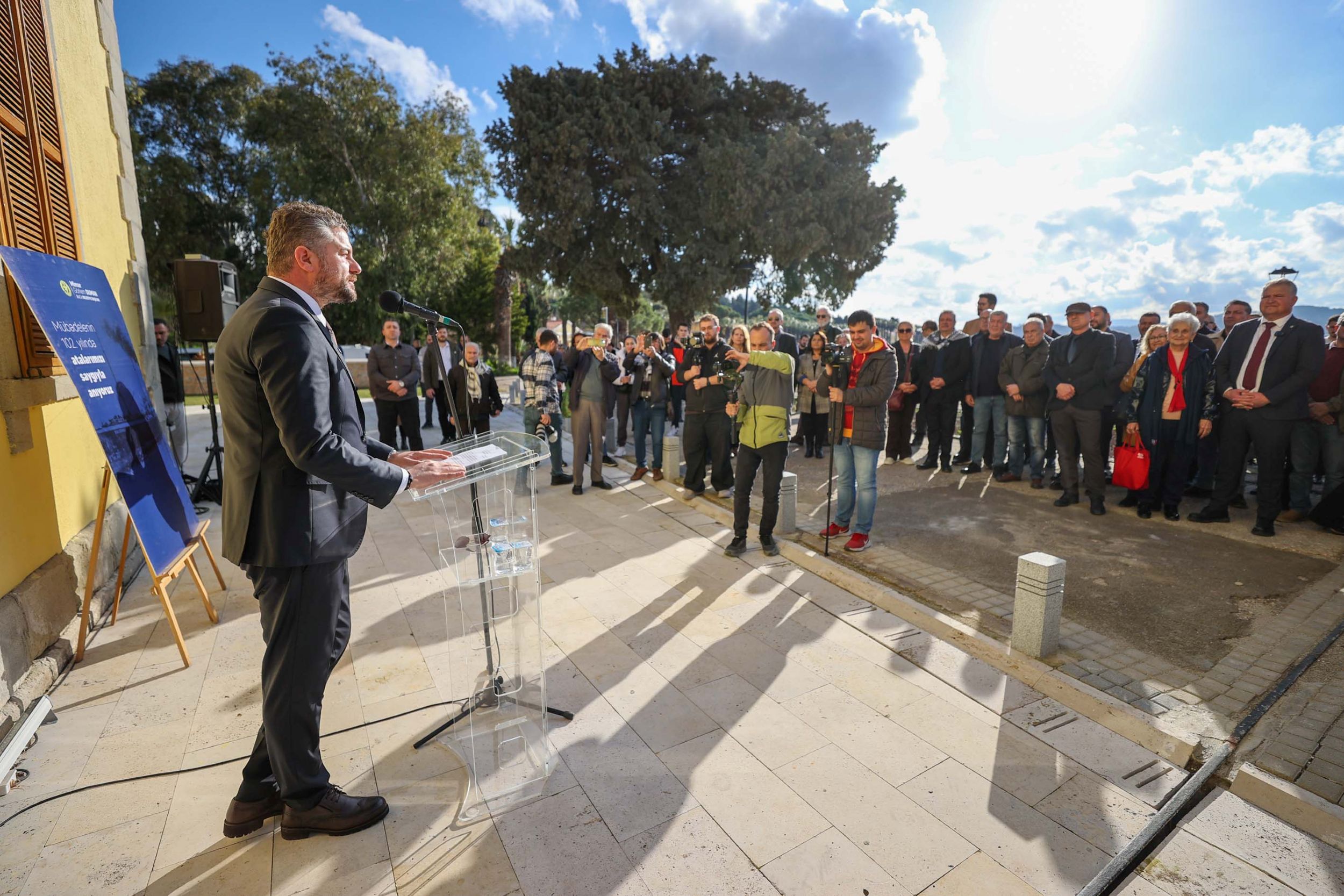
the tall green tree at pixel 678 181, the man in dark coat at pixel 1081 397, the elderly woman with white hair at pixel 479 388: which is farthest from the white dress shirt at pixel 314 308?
the tall green tree at pixel 678 181

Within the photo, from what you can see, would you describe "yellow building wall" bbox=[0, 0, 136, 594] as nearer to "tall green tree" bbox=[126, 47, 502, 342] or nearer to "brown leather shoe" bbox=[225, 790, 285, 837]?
"brown leather shoe" bbox=[225, 790, 285, 837]

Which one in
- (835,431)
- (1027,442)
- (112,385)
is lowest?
(1027,442)

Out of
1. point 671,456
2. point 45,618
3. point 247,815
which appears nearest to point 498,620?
point 247,815

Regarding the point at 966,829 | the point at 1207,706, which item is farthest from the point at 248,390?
the point at 1207,706

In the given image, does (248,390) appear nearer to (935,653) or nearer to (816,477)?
(935,653)

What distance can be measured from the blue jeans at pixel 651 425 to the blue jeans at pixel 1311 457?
637 cm

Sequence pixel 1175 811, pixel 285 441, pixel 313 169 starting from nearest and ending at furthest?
pixel 285 441, pixel 1175 811, pixel 313 169

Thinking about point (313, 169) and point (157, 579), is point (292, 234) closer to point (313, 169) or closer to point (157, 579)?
point (157, 579)

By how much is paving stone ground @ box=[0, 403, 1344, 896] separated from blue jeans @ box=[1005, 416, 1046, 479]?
15.0 feet

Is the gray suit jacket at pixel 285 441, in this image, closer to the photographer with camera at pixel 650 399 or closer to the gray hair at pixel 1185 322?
the photographer with camera at pixel 650 399

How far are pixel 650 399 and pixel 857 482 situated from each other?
341cm

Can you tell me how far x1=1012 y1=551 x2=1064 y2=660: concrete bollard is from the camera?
146 inches

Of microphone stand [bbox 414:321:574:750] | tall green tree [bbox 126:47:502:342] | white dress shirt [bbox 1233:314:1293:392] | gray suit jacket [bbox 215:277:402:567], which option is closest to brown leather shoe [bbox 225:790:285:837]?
microphone stand [bbox 414:321:574:750]

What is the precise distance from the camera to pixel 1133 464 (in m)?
6.48
